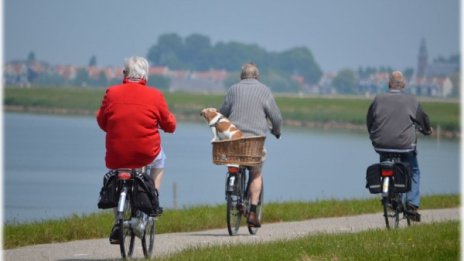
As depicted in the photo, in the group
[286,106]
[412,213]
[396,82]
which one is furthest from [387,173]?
[286,106]

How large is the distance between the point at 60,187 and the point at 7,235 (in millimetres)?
27151

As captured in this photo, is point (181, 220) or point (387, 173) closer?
point (387, 173)

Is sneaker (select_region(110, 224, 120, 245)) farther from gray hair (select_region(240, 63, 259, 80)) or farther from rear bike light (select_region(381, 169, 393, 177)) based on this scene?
rear bike light (select_region(381, 169, 393, 177))

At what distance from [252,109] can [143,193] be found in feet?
11.2

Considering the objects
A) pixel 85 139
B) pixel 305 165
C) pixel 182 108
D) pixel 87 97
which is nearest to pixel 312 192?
pixel 305 165

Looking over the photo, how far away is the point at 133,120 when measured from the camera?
35.7 feet

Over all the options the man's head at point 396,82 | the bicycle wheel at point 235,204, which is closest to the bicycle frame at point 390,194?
the man's head at point 396,82

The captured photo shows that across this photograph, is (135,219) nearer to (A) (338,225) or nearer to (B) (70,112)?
(A) (338,225)

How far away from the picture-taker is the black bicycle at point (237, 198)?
1394 centimetres

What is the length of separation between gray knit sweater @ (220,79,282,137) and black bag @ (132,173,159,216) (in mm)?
3225

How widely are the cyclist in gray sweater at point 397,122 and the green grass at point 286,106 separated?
8785 centimetres

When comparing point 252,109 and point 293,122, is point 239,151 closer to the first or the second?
point 252,109

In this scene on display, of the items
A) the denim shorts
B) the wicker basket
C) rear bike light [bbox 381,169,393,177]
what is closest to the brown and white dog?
the wicker basket

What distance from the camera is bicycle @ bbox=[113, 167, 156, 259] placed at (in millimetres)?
10734
